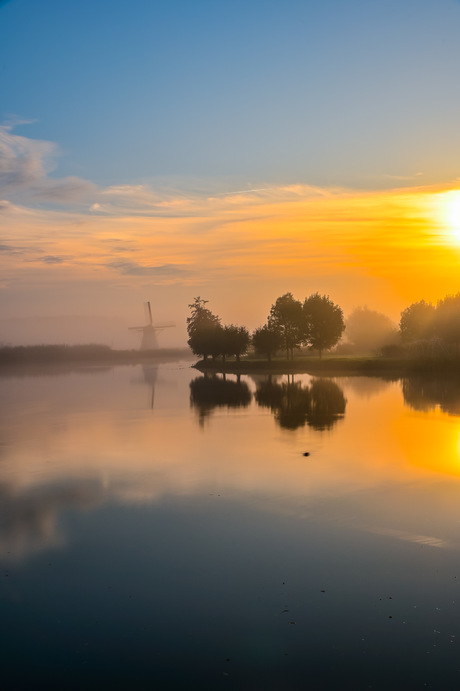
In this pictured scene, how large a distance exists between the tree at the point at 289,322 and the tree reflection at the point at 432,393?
38154 mm

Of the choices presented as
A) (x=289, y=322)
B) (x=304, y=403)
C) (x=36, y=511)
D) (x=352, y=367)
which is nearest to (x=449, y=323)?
(x=352, y=367)

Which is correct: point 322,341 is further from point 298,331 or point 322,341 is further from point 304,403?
point 304,403

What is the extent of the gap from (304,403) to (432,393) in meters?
15.9

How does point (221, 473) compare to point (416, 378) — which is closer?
point (221, 473)

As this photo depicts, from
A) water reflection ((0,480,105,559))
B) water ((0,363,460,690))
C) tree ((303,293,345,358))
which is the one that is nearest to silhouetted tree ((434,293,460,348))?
tree ((303,293,345,358))

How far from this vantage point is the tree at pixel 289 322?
121812mm

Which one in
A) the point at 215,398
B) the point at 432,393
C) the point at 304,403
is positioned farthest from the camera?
the point at 432,393

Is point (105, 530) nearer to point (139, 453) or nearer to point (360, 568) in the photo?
point (360, 568)

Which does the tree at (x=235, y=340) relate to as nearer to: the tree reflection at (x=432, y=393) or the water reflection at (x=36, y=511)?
the tree reflection at (x=432, y=393)

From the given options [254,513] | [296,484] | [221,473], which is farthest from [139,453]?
[254,513]

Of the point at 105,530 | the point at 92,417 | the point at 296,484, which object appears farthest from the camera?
the point at 92,417

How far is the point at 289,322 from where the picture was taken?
122 metres

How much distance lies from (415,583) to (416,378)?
73.9 metres

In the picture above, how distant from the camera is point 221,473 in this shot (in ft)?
82.8
